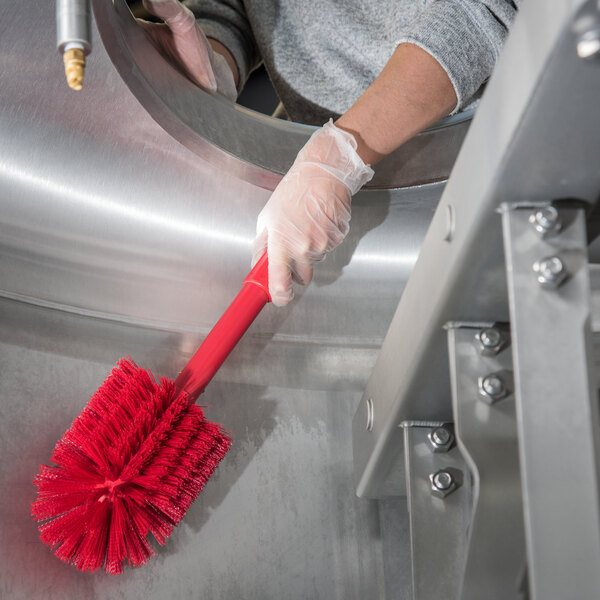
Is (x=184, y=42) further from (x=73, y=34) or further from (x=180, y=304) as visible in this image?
(x=73, y=34)

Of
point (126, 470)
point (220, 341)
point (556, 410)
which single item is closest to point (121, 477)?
point (126, 470)

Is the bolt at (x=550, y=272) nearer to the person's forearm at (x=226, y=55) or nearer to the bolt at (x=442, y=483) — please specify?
the bolt at (x=442, y=483)

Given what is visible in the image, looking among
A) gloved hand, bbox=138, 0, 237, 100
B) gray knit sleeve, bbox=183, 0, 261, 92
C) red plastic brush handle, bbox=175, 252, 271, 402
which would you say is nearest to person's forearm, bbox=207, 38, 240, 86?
gray knit sleeve, bbox=183, 0, 261, 92

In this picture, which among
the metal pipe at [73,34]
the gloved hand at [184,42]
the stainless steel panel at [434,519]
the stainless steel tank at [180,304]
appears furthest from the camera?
the gloved hand at [184,42]

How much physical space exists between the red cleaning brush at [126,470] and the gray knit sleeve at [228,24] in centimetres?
53

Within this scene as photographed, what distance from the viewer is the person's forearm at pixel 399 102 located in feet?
2.32

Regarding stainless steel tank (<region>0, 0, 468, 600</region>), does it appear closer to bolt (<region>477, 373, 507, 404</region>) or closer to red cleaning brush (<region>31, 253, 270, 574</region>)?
red cleaning brush (<region>31, 253, 270, 574</region>)

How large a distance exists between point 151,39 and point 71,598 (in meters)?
0.59

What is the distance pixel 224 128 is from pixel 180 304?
211 mm

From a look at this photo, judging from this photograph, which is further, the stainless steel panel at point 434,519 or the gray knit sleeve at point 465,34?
the gray knit sleeve at point 465,34

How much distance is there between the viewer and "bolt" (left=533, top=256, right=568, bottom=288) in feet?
1.12

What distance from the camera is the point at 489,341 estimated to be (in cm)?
43

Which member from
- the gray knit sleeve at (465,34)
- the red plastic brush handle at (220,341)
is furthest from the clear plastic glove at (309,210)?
the gray knit sleeve at (465,34)

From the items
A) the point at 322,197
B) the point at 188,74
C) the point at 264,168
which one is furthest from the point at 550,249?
the point at 188,74
